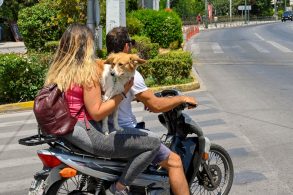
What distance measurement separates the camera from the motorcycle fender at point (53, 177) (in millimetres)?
3840

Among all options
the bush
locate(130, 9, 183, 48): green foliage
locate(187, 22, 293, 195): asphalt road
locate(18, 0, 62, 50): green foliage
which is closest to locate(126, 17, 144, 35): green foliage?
locate(130, 9, 183, 48): green foliage

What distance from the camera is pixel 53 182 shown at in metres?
3.88

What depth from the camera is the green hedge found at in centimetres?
1914

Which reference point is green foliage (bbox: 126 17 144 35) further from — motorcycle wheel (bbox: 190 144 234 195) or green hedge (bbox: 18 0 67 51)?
motorcycle wheel (bbox: 190 144 234 195)

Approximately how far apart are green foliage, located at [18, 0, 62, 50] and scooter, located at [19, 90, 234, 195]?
14781 millimetres

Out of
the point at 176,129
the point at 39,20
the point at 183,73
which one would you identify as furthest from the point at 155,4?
the point at 176,129

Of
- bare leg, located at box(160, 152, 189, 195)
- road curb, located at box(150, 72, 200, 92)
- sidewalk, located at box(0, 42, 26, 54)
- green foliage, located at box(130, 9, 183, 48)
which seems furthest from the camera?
sidewalk, located at box(0, 42, 26, 54)

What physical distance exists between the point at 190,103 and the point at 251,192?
1669 mm

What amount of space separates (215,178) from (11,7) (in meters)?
46.0

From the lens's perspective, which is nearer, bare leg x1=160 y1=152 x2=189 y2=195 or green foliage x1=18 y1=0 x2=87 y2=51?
bare leg x1=160 y1=152 x2=189 y2=195

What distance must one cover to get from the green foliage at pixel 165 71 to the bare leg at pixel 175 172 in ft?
29.9

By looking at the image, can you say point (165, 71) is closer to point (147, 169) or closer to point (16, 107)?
point (16, 107)

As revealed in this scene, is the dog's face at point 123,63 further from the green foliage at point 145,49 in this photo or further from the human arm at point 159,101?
the green foliage at point 145,49

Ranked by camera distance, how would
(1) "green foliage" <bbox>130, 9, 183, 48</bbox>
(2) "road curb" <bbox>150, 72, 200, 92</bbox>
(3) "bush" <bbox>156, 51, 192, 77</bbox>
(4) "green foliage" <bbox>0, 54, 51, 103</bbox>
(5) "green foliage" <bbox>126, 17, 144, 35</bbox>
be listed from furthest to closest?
(1) "green foliage" <bbox>130, 9, 183, 48</bbox>
(5) "green foliage" <bbox>126, 17, 144, 35</bbox>
(3) "bush" <bbox>156, 51, 192, 77</bbox>
(2) "road curb" <bbox>150, 72, 200, 92</bbox>
(4) "green foliage" <bbox>0, 54, 51, 103</bbox>
